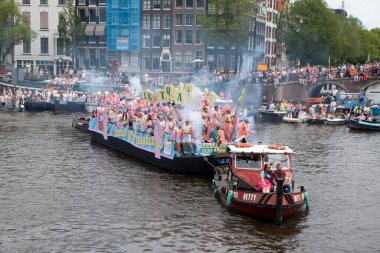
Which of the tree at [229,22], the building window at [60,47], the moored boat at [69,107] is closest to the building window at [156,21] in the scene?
the tree at [229,22]

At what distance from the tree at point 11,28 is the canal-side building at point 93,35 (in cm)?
857

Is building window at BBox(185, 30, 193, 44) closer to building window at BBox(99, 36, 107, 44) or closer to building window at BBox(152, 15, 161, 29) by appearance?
building window at BBox(152, 15, 161, 29)

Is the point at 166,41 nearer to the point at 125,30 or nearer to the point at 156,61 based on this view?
the point at 156,61

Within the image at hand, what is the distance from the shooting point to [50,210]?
83.4 feet

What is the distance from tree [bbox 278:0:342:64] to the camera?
93994mm

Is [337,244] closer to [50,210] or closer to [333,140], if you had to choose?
[50,210]

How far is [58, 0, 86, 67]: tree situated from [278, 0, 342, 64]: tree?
31.8 metres

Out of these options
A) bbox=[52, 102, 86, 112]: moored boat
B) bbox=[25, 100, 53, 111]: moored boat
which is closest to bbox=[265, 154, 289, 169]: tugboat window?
bbox=[52, 102, 86, 112]: moored boat

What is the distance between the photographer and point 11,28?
90062 millimetres

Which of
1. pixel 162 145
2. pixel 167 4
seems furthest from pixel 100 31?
pixel 162 145

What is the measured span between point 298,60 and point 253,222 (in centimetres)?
7348

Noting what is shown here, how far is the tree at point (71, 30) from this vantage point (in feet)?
301

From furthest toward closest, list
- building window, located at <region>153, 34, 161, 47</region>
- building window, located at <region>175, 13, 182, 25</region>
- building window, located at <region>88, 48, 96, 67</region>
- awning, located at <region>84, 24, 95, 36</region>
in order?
1. building window, located at <region>88, 48, 96, 67</region>
2. awning, located at <region>84, 24, 95, 36</region>
3. building window, located at <region>153, 34, 161, 47</region>
4. building window, located at <region>175, 13, 182, 25</region>

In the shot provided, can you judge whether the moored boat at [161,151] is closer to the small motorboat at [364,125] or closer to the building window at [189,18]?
the small motorboat at [364,125]
